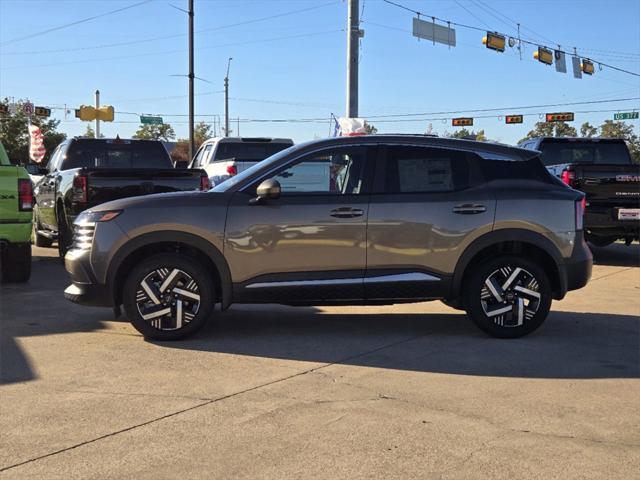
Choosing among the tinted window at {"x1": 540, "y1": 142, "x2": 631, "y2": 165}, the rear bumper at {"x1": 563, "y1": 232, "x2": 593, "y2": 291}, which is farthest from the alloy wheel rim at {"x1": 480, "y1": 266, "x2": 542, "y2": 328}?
the tinted window at {"x1": 540, "y1": 142, "x2": 631, "y2": 165}

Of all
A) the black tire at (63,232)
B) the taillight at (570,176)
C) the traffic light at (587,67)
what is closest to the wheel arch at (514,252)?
the taillight at (570,176)

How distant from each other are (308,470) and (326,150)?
3.37 m

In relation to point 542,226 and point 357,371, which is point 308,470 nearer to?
point 357,371

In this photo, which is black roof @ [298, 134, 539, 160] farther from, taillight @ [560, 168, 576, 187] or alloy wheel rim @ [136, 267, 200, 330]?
taillight @ [560, 168, 576, 187]

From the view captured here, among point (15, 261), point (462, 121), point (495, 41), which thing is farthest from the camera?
point (462, 121)

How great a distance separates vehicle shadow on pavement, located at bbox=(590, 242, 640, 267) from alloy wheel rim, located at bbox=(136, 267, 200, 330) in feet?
28.8

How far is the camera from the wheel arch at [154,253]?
582 cm

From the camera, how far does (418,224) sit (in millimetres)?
5992

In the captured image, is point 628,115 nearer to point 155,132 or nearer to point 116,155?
point 116,155

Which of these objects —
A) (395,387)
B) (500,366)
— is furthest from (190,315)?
(500,366)

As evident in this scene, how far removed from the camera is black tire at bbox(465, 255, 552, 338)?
613cm

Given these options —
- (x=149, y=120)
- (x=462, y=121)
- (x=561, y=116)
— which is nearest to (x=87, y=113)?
(x=149, y=120)

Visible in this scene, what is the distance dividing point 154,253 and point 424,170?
2.58 metres

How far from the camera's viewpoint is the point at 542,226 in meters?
6.12
